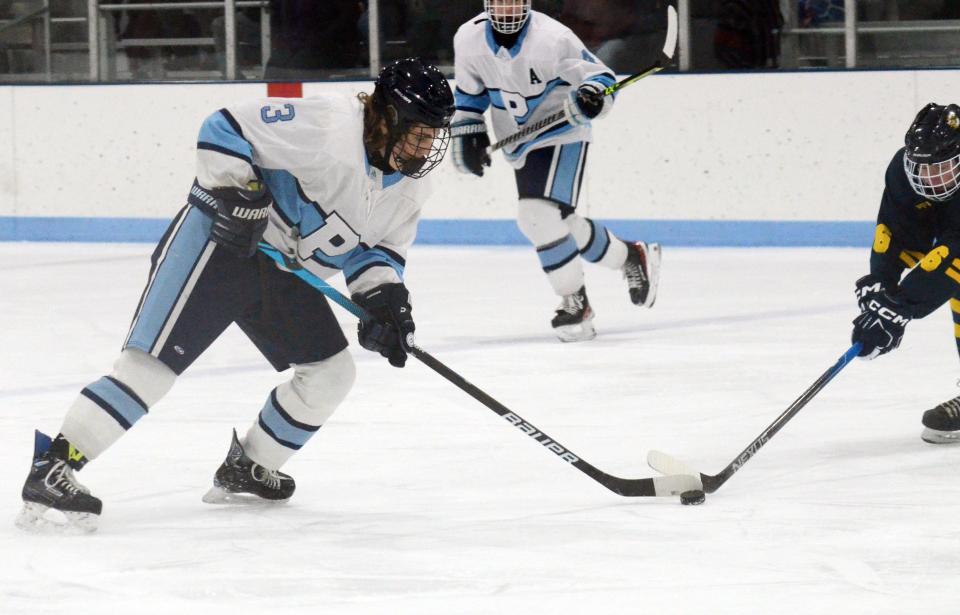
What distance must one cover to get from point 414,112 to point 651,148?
15.2ft

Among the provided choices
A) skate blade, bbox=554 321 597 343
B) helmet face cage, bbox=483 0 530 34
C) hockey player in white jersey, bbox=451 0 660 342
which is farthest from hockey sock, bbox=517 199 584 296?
helmet face cage, bbox=483 0 530 34

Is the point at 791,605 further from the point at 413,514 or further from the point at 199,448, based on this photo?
the point at 199,448

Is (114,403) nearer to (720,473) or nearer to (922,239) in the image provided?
(720,473)

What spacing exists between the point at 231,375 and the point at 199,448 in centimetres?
88

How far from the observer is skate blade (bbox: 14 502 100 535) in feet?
7.59

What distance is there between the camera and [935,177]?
283 cm

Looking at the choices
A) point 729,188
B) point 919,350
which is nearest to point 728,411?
point 919,350

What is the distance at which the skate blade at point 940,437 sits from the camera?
3.00 metres

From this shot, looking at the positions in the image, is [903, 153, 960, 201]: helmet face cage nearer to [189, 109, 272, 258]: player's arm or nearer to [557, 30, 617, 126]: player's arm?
[189, 109, 272, 258]: player's arm

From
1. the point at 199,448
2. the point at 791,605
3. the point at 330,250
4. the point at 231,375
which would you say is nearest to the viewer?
the point at 791,605

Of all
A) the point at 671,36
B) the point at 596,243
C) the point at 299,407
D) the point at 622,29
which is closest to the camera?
the point at 299,407

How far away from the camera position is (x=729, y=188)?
671 centimetres

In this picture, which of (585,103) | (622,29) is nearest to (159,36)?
(622,29)

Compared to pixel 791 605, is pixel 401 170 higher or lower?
higher
